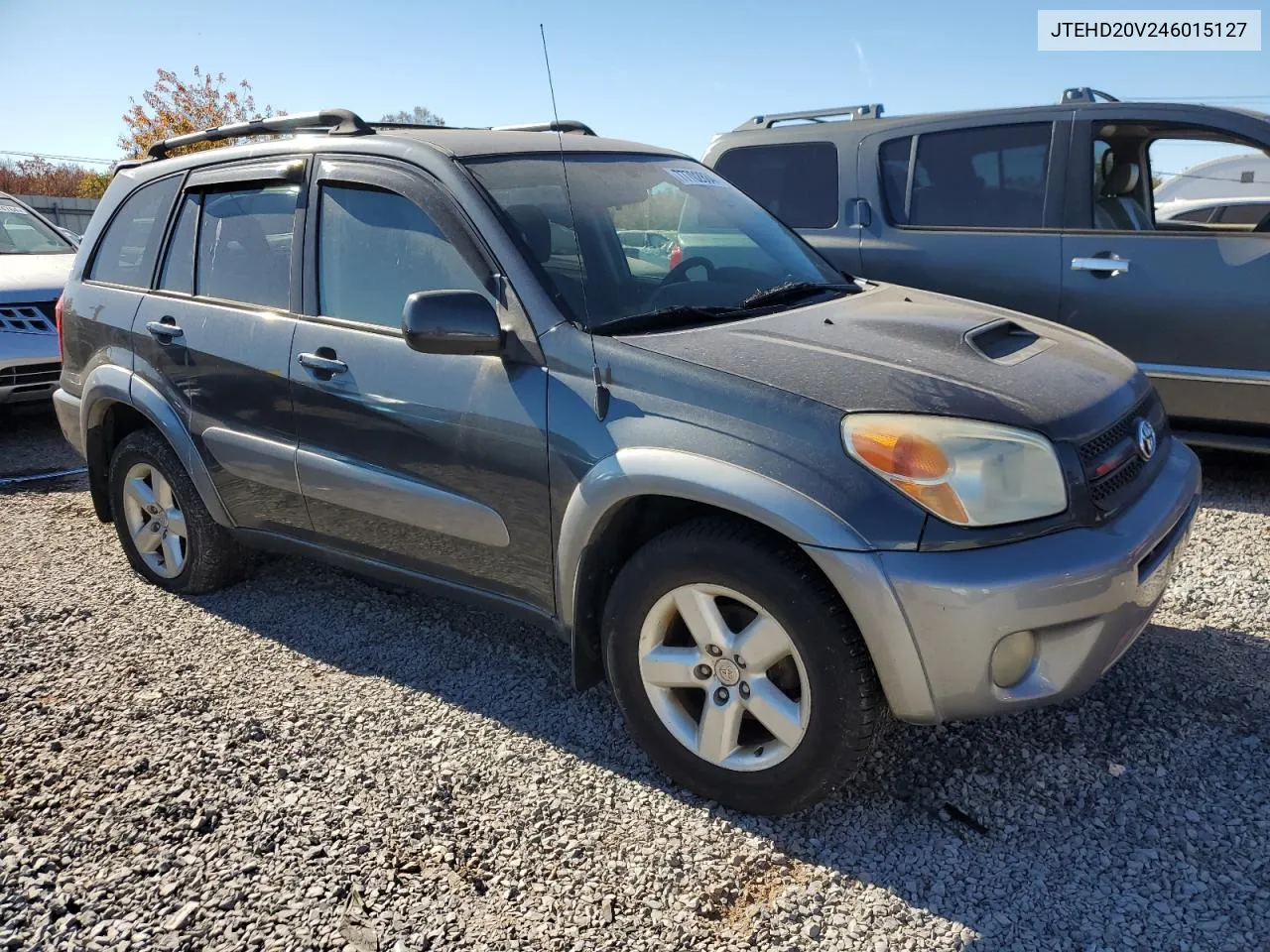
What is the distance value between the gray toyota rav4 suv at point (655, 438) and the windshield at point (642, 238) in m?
0.01

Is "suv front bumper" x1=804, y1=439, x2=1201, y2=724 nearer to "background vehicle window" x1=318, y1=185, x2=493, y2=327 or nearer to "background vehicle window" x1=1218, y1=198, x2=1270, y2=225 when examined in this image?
"background vehicle window" x1=318, y1=185, x2=493, y2=327

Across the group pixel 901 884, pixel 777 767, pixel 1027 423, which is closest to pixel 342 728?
pixel 777 767

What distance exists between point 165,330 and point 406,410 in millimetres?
1387

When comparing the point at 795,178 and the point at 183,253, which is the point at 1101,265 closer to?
the point at 795,178

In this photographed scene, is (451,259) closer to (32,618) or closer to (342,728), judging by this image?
(342,728)

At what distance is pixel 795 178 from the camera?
568 centimetres

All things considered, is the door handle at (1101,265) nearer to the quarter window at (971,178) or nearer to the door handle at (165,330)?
the quarter window at (971,178)

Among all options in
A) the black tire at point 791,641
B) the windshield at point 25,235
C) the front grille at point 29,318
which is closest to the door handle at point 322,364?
the black tire at point 791,641

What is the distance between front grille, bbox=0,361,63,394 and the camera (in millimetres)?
Result: 6703

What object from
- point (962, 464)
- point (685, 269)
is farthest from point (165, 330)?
point (962, 464)

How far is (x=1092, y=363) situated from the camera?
2844mm

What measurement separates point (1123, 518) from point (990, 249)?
119 inches

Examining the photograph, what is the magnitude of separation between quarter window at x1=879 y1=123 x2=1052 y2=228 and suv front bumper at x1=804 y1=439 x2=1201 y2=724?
125 inches

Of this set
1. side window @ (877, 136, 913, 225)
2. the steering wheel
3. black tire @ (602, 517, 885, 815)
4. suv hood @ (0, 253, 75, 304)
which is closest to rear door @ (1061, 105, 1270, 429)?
side window @ (877, 136, 913, 225)
